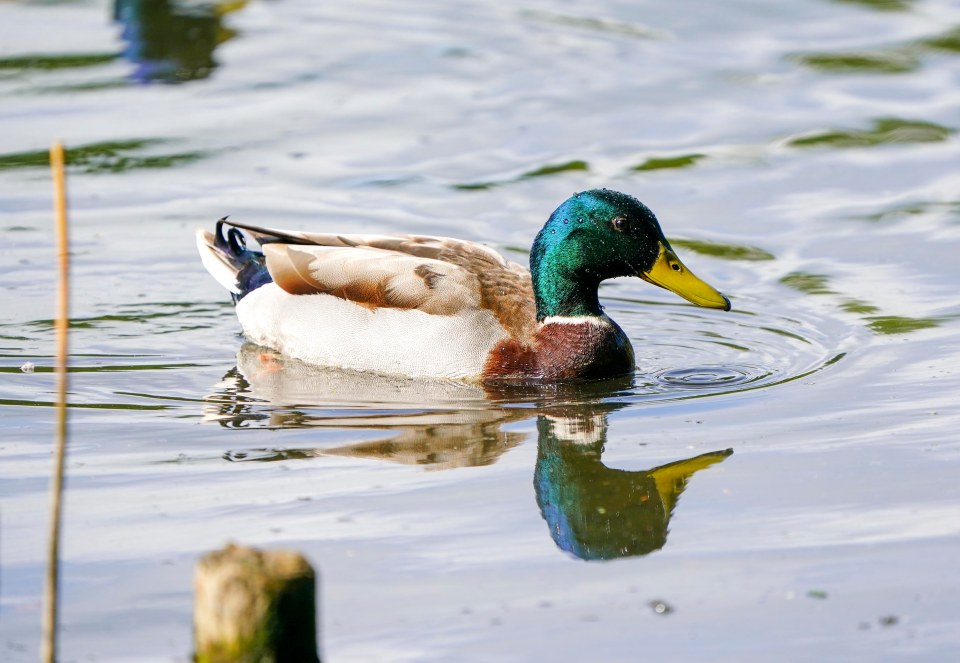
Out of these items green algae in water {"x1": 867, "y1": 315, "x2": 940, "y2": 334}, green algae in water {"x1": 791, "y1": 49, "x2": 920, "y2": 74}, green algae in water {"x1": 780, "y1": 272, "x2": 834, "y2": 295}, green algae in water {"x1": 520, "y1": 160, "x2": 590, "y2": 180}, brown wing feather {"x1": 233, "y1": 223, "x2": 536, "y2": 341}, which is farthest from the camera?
green algae in water {"x1": 791, "y1": 49, "x2": 920, "y2": 74}

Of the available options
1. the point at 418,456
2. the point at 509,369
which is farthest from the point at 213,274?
the point at 418,456

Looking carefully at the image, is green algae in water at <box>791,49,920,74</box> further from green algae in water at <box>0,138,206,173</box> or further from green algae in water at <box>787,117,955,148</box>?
green algae in water at <box>0,138,206,173</box>

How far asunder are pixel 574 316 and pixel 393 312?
1045mm

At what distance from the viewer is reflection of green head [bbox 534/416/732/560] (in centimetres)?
675

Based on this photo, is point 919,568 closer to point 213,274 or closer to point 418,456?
point 418,456

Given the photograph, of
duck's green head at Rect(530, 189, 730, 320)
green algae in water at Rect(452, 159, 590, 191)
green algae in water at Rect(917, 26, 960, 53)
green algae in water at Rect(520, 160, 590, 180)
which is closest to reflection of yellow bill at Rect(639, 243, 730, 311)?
duck's green head at Rect(530, 189, 730, 320)

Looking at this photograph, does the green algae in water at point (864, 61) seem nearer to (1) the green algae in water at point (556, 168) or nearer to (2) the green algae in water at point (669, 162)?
(2) the green algae in water at point (669, 162)

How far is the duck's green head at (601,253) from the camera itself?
30.5ft

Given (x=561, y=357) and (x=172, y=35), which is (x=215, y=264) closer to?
(x=561, y=357)

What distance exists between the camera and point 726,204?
41.2ft

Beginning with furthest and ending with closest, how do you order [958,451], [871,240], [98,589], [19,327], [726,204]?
[726,204], [871,240], [19,327], [958,451], [98,589]

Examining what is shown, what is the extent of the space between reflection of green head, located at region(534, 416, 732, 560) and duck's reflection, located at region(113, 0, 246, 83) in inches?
359

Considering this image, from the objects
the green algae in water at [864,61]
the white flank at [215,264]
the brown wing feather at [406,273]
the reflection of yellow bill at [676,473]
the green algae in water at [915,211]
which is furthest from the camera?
the green algae in water at [864,61]

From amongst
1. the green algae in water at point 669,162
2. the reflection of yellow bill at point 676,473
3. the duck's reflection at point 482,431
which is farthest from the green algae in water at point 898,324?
the green algae in water at point 669,162
